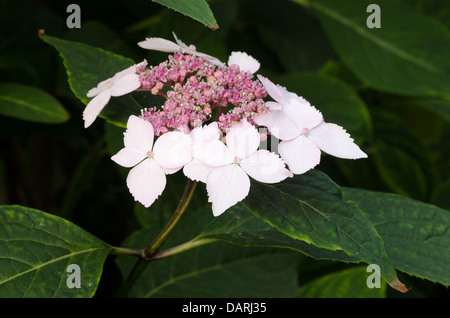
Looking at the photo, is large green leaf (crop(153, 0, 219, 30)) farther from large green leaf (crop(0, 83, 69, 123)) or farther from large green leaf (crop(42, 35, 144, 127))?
large green leaf (crop(0, 83, 69, 123))

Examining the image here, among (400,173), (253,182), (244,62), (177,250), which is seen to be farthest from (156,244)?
(400,173)

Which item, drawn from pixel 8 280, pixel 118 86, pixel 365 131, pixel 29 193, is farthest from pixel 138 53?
pixel 8 280

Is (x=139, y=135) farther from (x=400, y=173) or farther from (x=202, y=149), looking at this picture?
(x=400, y=173)

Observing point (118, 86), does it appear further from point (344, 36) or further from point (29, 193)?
point (344, 36)

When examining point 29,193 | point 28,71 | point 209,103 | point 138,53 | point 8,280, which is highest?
point 138,53

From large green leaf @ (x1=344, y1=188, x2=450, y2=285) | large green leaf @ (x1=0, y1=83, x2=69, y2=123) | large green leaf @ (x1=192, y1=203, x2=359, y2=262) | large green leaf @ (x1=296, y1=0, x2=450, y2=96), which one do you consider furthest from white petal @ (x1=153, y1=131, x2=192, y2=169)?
large green leaf @ (x1=296, y1=0, x2=450, y2=96)
